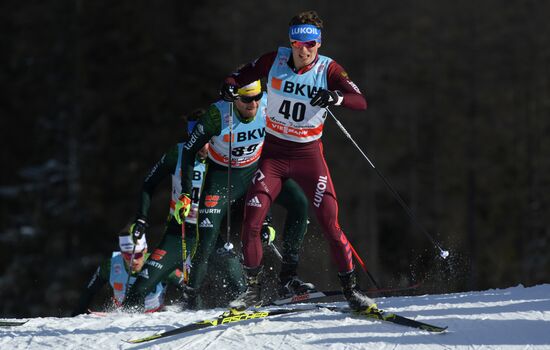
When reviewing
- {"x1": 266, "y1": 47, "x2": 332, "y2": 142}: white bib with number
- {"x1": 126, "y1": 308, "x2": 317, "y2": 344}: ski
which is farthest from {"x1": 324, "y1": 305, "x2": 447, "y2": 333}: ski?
{"x1": 266, "y1": 47, "x2": 332, "y2": 142}: white bib with number

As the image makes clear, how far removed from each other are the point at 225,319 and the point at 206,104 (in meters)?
17.0

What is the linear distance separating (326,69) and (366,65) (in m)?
20.6

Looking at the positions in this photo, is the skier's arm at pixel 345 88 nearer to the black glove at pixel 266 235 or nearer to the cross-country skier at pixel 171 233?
the cross-country skier at pixel 171 233

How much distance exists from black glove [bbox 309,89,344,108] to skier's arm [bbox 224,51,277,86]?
25.2 inches

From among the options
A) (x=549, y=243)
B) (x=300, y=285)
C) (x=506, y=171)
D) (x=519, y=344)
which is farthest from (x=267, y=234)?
(x=506, y=171)

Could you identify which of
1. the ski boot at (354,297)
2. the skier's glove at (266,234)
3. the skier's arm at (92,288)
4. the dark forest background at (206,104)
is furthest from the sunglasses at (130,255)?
the dark forest background at (206,104)

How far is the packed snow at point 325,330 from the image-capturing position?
5.86 metres

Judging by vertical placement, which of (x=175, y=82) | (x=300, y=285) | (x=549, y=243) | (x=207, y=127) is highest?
(x=175, y=82)

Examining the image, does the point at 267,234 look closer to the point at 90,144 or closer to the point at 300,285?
the point at 300,285

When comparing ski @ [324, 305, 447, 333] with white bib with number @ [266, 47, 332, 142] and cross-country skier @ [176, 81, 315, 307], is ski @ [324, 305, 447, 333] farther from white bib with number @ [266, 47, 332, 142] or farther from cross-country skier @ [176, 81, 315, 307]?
white bib with number @ [266, 47, 332, 142]

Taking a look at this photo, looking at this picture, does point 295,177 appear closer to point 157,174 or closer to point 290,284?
point 290,284

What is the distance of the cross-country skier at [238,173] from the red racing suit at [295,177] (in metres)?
0.67

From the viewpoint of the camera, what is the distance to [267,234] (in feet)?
26.3

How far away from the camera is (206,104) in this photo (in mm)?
22969
